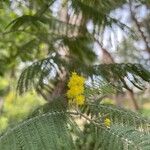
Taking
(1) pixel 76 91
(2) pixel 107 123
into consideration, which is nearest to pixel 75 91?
(1) pixel 76 91

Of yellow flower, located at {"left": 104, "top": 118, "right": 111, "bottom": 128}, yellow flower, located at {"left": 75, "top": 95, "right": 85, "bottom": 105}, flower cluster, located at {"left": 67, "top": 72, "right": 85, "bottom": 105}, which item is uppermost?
flower cluster, located at {"left": 67, "top": 72, "right": 85, "bottom": 105}

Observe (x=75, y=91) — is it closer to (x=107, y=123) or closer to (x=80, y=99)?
(x=80, y=99)

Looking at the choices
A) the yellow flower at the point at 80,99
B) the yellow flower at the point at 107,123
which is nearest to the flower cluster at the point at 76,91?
the yellow flower at the point at 80,99

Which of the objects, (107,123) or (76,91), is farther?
(76,91)

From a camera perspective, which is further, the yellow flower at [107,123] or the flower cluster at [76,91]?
the flower cluster at [76,91]

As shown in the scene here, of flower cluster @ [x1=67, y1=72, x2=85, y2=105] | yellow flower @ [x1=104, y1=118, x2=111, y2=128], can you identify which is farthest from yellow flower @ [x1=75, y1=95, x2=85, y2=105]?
yellow flower @ [x1=104, y1=118, x2=111, y2=128]

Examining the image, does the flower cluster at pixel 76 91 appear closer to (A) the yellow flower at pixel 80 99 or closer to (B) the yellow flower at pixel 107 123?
(A) the yellow flower at pixel 80 99

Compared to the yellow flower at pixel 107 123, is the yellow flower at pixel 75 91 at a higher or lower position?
higher

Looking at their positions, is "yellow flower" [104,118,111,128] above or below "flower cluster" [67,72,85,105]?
below

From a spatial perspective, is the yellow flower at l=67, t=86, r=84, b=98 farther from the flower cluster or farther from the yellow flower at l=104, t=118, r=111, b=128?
the yellow flower at l=104, t=118, r=111, b=128

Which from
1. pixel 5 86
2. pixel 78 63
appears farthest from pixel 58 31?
pixel 5 86

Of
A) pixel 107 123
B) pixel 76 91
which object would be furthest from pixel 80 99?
pixel 107 123

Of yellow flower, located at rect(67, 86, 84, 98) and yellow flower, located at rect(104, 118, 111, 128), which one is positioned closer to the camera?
yellow flower, located at rect(104, 118, 111, 128)
